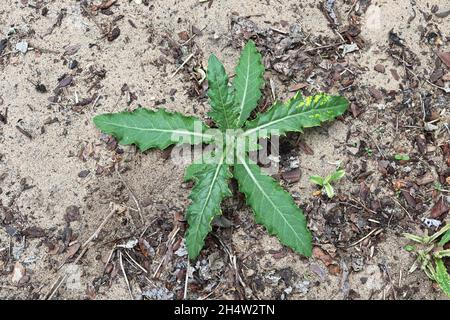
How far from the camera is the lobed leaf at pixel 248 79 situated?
292cm

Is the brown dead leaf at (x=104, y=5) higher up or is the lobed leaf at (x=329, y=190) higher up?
the brown dead leaf at (x=104, y=5)

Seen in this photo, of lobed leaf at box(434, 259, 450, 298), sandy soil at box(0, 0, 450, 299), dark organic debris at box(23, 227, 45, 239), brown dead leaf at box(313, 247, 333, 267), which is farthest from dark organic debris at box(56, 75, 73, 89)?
lobed leaf at box(434, 259, 450, 298)

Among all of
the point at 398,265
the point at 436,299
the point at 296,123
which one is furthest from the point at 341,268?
the point at 296,123

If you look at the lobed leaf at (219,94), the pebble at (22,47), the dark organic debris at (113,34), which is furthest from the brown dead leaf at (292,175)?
the pebble at (22,47)

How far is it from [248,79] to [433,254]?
1459 millimetres

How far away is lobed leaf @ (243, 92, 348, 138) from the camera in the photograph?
287 centimetres

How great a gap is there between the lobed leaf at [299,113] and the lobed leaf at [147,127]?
400 mm

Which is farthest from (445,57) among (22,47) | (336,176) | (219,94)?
(22,47)

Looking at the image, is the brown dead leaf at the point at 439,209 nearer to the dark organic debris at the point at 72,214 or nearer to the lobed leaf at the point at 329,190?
the lobed leaf at the point at 329,190

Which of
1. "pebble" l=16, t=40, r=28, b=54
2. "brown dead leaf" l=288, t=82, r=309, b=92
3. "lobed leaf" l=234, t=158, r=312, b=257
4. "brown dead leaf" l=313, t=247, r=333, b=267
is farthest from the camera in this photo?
"pebble" l=16, t=40, r=28, b=54

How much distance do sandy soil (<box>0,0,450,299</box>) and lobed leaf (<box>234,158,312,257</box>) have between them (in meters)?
0.16

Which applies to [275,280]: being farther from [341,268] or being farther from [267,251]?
[341,268]

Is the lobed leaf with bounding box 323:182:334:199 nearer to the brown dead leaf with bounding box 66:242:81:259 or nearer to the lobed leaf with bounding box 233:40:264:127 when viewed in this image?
the lobed leaf with bounding box 233:40:264:127

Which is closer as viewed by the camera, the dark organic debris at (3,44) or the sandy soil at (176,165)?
the sandy soil at (176,165)
